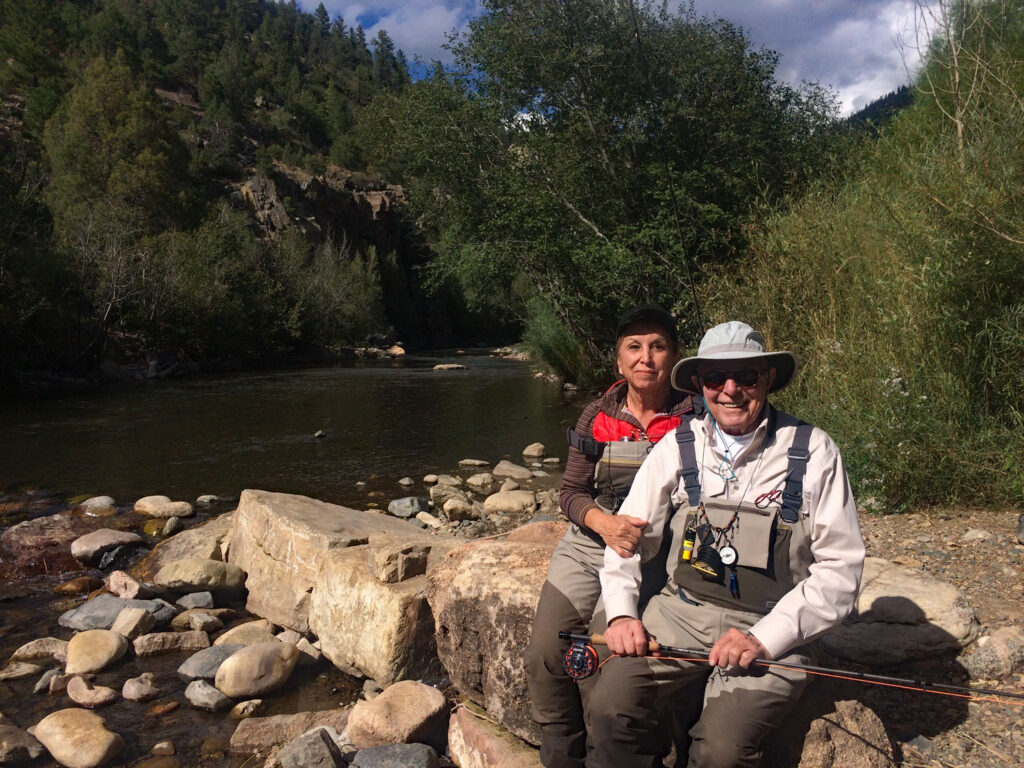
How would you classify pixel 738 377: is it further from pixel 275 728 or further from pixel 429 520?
pixel 429 520

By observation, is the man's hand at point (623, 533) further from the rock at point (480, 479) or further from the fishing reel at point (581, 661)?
the rock at point (480, 479)

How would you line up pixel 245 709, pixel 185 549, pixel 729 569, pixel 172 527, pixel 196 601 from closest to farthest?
pixel 729 569 < pixel 245 709 < pixel 196 601 < pixel 185 549 < pixel 172 527

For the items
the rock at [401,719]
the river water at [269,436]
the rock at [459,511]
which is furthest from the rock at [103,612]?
the river water at [269,436]

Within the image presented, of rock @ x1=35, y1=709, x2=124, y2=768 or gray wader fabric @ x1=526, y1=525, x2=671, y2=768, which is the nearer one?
gray wader fabric @ x1=526, y1=525, x2=671, y2=768

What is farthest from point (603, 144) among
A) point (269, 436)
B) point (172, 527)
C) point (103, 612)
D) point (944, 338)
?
point (103, 612)

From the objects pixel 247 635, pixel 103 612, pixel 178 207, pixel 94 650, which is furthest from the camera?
pixel 178 207

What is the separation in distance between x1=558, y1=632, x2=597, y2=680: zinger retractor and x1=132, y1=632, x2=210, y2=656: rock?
368 cm

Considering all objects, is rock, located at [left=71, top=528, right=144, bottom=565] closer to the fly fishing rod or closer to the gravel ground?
the fly fishing rod

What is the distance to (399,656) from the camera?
14.0 feet

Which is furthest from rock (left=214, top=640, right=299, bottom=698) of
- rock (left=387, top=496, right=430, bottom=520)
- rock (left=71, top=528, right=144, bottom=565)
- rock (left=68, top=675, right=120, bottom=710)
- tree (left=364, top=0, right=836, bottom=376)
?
tree (left=364, top=0, right=836, bottom=376)

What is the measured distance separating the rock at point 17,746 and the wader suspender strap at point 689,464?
383 cm

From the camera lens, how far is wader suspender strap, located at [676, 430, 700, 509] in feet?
8.01

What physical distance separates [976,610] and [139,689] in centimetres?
490

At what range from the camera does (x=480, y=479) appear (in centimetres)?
1014
